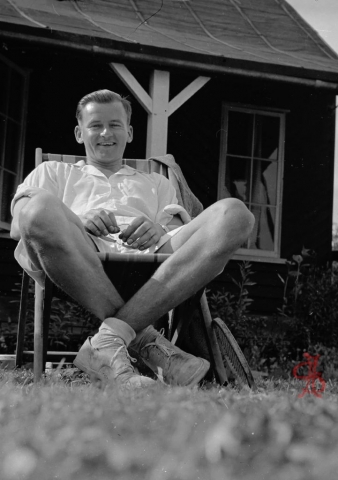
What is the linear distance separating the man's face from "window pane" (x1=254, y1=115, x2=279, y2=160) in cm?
457

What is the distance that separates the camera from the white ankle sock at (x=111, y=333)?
2180 mm

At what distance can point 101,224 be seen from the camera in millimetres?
2557

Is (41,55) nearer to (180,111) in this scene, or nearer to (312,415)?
(180,111)

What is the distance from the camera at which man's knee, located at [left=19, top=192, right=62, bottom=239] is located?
7.20ft

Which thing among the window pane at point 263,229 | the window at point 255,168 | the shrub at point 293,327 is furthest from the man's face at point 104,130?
the window pane at point 263,229

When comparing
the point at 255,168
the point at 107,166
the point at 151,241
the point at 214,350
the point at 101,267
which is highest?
the point at 255,168

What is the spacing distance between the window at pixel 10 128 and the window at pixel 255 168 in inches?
81.0

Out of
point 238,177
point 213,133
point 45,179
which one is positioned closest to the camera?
point 45,179

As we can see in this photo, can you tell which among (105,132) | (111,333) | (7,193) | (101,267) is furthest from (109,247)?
(7,193)

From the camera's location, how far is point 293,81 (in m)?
6.19

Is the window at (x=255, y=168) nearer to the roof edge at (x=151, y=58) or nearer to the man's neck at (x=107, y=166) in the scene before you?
the roof edge at (x=151, y=58)

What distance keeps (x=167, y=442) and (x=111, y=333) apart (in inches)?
46.8

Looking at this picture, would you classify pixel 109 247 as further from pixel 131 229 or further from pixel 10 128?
pixel 10 128

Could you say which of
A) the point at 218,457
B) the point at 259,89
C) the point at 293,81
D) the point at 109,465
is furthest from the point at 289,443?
the point at 259,89
